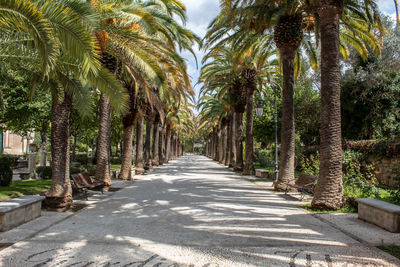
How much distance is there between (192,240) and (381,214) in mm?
4049

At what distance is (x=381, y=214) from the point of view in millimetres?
6617

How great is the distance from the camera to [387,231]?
6336mm

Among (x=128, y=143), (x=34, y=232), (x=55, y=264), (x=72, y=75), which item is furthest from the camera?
(x=128, y=143)

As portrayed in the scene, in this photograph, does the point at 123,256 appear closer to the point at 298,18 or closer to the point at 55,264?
the point at 55,264

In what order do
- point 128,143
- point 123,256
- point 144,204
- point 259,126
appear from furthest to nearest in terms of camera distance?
point 259,126
point 128,143
point 144,204
point 123,256

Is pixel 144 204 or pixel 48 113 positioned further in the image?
pixel 48 113

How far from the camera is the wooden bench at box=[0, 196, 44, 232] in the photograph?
607cm

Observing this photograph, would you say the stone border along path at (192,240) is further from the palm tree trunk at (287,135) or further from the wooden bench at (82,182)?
the palm tree trunk at (287,135)

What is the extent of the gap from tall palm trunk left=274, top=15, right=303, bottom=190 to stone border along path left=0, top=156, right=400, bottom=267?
3.90 meters

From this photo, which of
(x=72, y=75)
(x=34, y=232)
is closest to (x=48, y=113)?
(x=72, y=75)

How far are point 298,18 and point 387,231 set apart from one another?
9.09 meters

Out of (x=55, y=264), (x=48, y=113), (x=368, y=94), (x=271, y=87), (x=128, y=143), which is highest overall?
(x=271, y=87)

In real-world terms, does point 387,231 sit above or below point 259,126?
below

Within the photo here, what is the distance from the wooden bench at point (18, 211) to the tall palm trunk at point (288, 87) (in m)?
8.82
